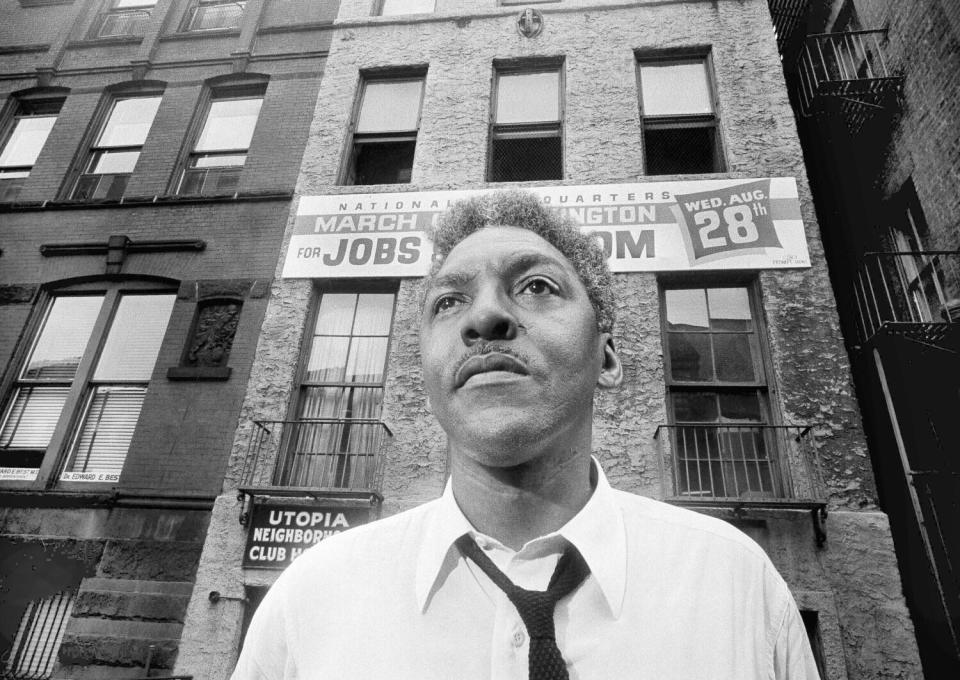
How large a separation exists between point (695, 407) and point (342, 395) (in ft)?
13.9

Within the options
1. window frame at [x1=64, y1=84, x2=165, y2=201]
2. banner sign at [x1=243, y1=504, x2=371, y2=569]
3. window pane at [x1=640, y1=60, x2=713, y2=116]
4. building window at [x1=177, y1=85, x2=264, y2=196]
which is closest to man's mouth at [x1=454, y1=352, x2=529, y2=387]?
banner sign at [x1=243, y1=504, x2=371, y2=569]

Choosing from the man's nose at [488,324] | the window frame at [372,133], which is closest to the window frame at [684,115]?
the window frame at [372,133]

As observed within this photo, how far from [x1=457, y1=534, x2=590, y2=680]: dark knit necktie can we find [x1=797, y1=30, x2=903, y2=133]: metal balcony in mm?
9085

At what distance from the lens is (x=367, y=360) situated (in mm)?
6742

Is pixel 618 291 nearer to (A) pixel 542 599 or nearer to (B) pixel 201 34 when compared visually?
(A) pixel 542 599

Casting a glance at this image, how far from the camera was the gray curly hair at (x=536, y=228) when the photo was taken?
80.4 inches

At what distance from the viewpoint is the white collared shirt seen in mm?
1345

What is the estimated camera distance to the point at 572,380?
1.55 meters

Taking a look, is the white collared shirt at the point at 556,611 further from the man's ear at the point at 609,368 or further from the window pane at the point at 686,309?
the window pane at the point at 686,309

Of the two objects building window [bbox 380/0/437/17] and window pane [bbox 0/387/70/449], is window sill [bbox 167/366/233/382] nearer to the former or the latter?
window pane [bbox 0/387/70/449]

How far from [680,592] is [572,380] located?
2.14ft

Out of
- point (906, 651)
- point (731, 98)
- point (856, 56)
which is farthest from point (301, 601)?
point (856, 56)

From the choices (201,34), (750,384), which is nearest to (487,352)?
(750,384)

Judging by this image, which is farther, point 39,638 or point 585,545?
point 39,638
